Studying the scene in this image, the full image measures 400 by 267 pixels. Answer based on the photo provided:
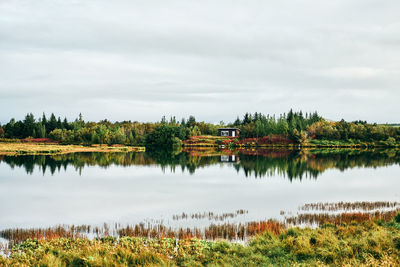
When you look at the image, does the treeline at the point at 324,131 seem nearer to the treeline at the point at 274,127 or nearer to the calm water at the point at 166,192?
the treeline at the point at 274,127

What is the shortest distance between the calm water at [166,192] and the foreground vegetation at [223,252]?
20.1 feet

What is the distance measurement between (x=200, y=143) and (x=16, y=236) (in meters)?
113

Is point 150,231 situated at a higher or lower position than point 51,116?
lower

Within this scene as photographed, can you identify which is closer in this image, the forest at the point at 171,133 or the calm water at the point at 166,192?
the calm water at the point at 166,192

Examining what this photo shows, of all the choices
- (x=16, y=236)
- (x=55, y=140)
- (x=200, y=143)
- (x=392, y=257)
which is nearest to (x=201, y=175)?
(x=16, y=236)

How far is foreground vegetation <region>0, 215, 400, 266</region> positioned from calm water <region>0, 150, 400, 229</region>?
6119mm

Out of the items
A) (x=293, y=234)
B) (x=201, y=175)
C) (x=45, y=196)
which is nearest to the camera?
(x=293, y=234)

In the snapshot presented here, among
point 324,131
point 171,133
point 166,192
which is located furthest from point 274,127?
point 166,192

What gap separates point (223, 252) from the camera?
13.1m

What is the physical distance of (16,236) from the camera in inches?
634

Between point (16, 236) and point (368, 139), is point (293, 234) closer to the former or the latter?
point (16, 236)

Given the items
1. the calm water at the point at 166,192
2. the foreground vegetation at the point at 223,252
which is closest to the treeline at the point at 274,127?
the calm water at the point at 166,192

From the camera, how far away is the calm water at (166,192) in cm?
2252

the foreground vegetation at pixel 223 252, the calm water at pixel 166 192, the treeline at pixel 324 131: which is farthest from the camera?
the treeline at pixel 324 131
